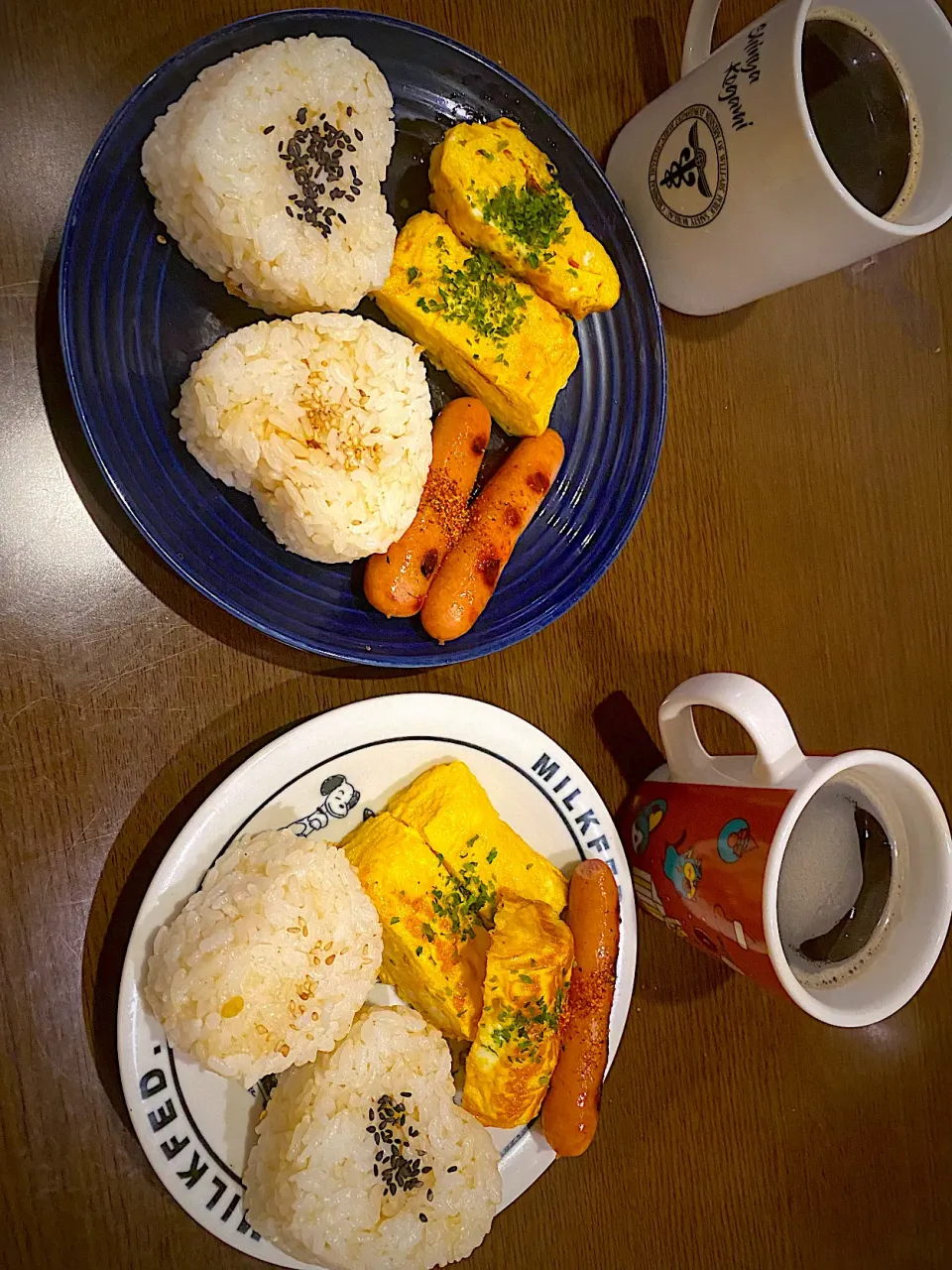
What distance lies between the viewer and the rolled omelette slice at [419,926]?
1.42m

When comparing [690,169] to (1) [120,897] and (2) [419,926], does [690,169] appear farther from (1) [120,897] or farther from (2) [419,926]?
(1) [120,897]

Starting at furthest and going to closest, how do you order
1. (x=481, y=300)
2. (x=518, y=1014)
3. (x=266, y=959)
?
(x=481, y=300) → (x=518, y=1014) → (x=266, y=959)

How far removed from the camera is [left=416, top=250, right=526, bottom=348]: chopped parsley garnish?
1.48 meters

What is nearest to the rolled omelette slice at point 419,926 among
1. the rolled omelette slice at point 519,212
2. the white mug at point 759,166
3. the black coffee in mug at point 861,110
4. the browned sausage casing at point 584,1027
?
the browned sausage casing at point 584,1027

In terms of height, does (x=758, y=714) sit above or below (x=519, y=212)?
below

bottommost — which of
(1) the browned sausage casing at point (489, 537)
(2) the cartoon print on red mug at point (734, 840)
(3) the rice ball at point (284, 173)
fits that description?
(2) the cartoon print on red mug at point (734, 840)

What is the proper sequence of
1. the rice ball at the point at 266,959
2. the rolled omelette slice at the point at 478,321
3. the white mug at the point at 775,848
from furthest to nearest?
the rolled omelette slice at the point at 478,321 → the white mug at the point at 775,848 → the rice ball at the point at 266,959

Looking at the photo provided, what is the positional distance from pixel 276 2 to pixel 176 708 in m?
1.07

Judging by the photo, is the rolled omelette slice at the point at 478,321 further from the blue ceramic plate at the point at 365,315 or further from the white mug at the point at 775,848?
the white mug at the point at 775,848

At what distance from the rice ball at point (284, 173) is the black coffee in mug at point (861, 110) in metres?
0.63

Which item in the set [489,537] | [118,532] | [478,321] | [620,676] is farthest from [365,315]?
[620,676]

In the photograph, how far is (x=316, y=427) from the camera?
1372 millimetres

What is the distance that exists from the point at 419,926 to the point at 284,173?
106 cm

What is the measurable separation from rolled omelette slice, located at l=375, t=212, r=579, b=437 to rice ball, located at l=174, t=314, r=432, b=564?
74 mm
